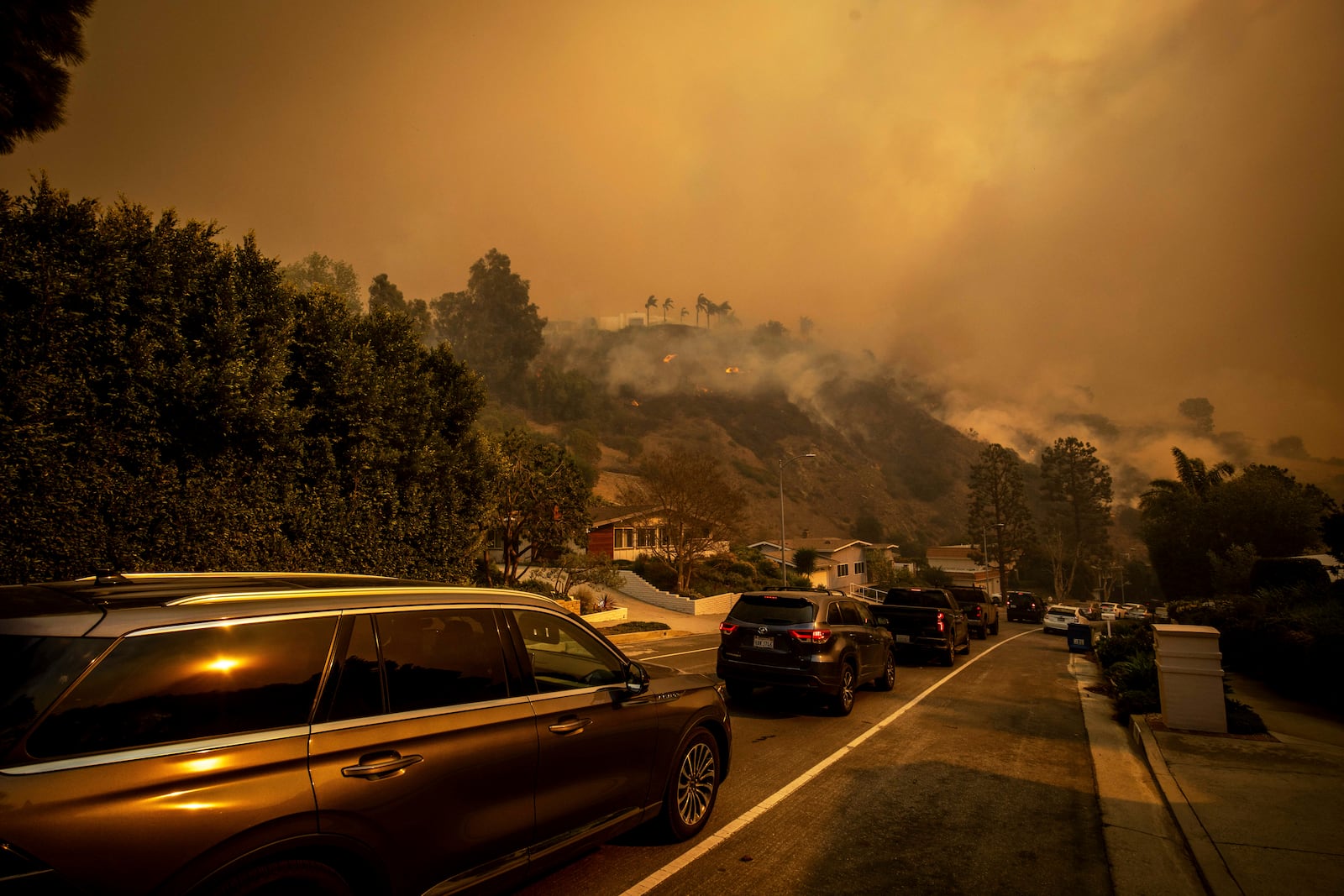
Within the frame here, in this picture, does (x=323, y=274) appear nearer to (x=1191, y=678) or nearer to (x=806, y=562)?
(x=806, y=562)

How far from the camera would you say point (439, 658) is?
3551mm

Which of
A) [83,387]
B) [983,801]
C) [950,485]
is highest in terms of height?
[950,485]

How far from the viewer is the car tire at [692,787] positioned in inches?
190

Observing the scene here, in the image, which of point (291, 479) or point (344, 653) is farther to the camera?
point (291, 479)

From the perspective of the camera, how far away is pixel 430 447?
58.5 feet

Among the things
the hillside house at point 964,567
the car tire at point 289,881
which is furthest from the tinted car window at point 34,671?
the hillside house at point 964,567

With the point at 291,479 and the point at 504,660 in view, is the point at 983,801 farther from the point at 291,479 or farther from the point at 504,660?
the point at 291,479

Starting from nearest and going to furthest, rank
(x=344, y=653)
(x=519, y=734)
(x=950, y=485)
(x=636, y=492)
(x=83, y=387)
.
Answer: (x=344, y=653)
(x=519, y=734)
(x=83, y=387)
(x=636, y=492)
(x=950, y=485)

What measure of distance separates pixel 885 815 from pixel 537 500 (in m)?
21.4

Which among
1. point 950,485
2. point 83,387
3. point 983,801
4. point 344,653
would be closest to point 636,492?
point 83,387

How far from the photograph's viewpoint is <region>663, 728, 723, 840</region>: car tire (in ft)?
15.8

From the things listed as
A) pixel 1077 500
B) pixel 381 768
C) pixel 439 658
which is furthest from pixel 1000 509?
pixel 381 768

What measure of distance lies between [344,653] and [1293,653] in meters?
14.5

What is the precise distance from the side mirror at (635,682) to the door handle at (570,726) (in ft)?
1.39
